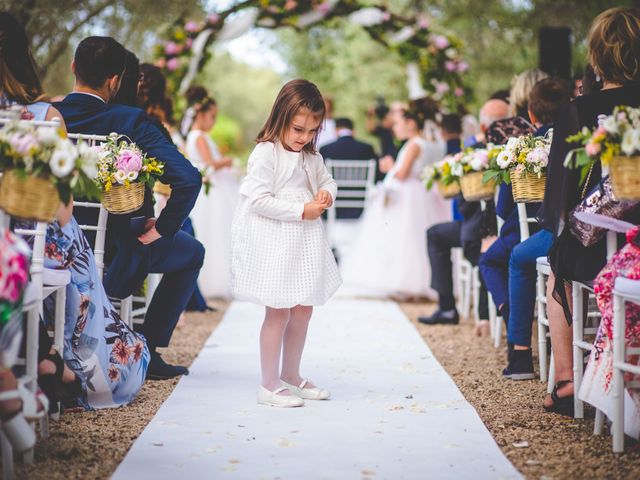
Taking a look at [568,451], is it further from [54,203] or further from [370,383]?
[54,203]

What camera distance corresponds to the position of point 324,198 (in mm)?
4152

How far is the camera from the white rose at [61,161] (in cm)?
305

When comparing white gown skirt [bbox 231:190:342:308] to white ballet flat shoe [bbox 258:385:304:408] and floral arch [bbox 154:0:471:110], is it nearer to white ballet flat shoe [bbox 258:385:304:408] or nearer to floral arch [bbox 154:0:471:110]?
white ballet flat shoe [bbox 258:385:304:408]

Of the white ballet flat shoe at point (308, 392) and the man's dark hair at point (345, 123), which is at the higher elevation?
the man's dark hair at point (345, 123)

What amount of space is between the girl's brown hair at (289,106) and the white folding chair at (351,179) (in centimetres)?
618

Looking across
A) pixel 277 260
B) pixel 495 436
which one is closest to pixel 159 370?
pixel 277 260

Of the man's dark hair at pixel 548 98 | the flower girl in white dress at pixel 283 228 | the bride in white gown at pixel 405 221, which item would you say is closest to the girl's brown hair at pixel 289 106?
the flower girl in white dress at pixel 283 228

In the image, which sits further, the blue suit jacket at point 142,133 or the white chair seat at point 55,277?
the blue suit jacket at point 142,133

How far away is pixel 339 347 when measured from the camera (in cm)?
607

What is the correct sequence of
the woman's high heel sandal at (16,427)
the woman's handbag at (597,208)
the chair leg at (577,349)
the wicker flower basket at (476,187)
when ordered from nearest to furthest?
the woman's high heel sandal at (16,427) < the woman's handbag at (597,208) < the chair leg at (577,349) < the wicker flower basket at (476,187)

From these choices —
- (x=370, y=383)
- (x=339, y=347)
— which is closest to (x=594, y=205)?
(x=370, y=383)

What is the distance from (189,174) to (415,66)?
6844 millimetres

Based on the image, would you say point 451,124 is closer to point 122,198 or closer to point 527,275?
point 527,275

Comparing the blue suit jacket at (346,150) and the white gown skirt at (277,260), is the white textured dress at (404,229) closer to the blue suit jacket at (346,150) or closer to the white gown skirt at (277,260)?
the blue suit jacket at (346,150)
